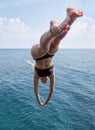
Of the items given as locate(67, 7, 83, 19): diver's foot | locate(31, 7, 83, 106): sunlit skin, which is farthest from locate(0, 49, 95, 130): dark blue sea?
locate(67, 7, 83, 19): diver's foot

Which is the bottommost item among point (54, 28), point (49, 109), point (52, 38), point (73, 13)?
point (49, 109)

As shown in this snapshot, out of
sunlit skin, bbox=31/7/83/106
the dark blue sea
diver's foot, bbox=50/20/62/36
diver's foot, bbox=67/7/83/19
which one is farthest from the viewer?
the dark blue sea

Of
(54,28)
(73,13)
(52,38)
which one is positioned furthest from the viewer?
(52,38)

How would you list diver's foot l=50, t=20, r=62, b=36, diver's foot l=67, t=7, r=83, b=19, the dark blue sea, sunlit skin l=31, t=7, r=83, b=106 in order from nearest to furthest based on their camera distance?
diver's foot l=50, t=20, r=62, b=36
sunlit skin l=31, t=7, r=83, b=106
diver's foot l=67, t=7, r=83, b=19
the dark blue sea

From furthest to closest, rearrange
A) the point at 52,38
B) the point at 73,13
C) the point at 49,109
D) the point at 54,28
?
the point at 49,109 < the point at 52,38 < the point at 73,13 < the point at 54,28

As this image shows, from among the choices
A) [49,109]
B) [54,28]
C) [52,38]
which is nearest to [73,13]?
[54,28]

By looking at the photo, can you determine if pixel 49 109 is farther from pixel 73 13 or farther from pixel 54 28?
pixel 54 28

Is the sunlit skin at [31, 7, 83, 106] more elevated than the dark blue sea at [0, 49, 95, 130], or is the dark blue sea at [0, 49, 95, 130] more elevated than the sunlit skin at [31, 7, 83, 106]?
the sunlit skin at [31, 7, 83, 106]

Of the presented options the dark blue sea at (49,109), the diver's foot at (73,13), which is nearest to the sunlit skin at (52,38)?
the diver's foot at (73,13)

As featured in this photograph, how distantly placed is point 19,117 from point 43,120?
3.84 meters

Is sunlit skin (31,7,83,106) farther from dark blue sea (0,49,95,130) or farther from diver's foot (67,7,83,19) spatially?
dark blue sea (0,49,95,130)

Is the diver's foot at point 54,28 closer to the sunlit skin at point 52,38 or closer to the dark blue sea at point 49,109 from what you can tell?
the sunlit skin at point 52,38

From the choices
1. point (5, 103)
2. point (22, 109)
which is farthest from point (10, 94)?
point (22, 109)

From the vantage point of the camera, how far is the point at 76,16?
6.70 m
